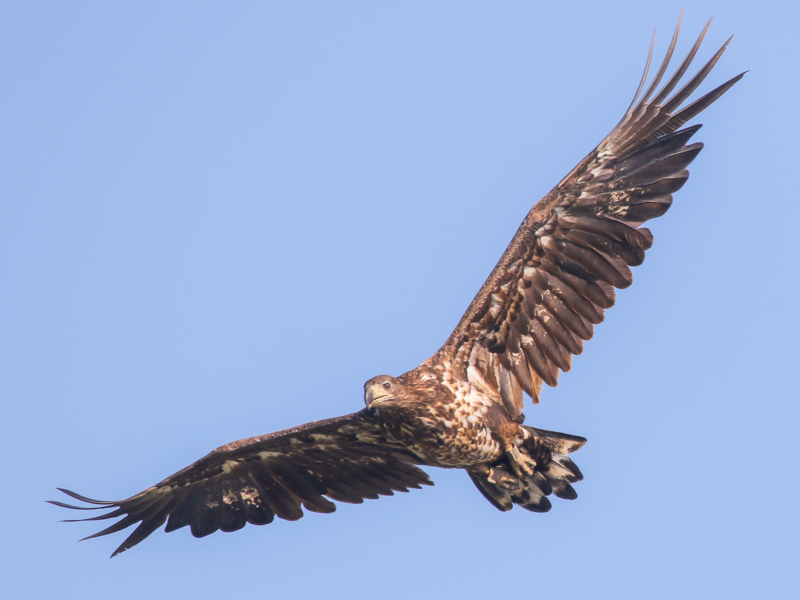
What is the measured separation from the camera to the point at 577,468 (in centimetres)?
1288

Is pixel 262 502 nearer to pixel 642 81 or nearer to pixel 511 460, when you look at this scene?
pixel 511 460

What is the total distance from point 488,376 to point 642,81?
345 cm

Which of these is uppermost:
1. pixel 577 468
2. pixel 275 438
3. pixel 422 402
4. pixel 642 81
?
pixel 642 81

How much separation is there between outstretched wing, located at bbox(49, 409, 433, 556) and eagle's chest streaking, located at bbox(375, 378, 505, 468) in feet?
3.34

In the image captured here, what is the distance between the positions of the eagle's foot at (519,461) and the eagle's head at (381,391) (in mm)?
1512

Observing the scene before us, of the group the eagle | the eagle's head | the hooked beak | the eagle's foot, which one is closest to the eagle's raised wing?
the eagle

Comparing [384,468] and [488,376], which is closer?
[488,376]

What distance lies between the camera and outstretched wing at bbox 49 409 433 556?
13.4 meters

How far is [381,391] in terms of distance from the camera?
1183cm

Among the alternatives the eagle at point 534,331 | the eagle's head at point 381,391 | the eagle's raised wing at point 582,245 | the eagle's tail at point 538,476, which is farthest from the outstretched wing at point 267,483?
the eagle's raised wing at point 582,245

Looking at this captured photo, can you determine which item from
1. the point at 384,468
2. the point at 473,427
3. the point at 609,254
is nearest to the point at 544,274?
the point at 609,254

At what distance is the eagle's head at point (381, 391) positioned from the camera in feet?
38.7

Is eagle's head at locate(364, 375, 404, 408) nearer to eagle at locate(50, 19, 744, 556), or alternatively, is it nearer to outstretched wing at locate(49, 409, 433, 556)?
eagle at locate(50, 19, 744, 556)

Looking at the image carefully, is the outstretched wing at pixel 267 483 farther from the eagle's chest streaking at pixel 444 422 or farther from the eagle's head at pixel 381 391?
the eagle's head at pixel 381 391
